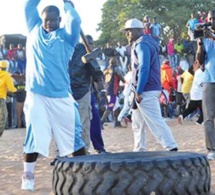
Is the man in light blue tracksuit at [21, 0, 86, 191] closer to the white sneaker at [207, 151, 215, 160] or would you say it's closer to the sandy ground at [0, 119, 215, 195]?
the sandy ground at [0, 119, 215, 195]

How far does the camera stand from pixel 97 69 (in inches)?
296

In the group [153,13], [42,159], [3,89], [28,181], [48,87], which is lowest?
[42,159]

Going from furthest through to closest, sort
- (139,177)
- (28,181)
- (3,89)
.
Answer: (3,89)
(28,181)
(139,177)

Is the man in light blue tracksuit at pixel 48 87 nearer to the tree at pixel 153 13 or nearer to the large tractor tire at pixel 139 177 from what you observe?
the large tractor tire at pixel 139 177

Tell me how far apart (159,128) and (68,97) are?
1631 millimetres

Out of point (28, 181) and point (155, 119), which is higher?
point (155, 119)

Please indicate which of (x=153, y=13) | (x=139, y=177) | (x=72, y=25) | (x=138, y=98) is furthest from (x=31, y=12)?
(x=153, y=13)

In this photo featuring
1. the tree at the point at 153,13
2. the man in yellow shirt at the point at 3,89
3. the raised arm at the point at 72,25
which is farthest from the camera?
the tree at the point at 153,13

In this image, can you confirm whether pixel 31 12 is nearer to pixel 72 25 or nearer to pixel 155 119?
pixel 72 25

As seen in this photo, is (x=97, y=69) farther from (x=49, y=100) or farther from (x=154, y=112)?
(x=49, y=100)

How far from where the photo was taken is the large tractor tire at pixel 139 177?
4.05 meters

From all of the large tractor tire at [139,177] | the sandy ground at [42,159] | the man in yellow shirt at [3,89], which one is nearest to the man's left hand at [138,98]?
the sandy ground at [42,159]

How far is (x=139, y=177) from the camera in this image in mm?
4055

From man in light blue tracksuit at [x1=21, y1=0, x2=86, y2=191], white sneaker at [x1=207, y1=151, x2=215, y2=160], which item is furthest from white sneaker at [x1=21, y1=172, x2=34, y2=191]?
white sneaker at [x1=207, y1=151, x2=215, y2=160]
